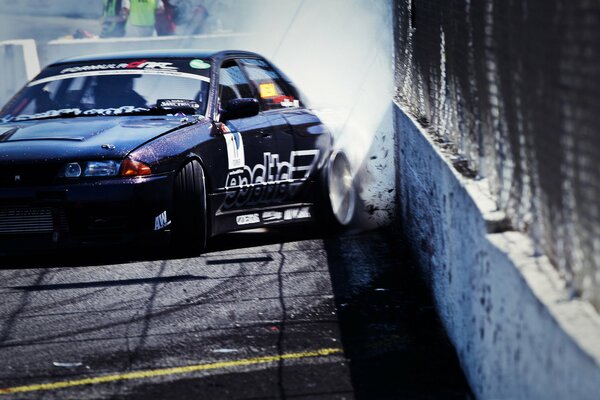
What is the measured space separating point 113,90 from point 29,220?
1.57m

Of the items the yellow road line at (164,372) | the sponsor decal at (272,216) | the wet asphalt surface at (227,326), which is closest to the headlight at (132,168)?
the wet asphalt surface at (227,326)

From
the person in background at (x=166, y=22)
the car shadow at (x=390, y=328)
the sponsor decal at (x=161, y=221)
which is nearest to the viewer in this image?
the car shadow at (x=390, y=328)

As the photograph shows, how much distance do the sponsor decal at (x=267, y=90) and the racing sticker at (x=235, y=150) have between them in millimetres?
968

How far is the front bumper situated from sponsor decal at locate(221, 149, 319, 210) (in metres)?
0.83

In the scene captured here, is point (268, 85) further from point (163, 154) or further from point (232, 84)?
point (163, 154)

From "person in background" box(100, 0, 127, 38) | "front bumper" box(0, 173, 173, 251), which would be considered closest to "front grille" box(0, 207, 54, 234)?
"front bumper" box(0, 173, 173, 251)

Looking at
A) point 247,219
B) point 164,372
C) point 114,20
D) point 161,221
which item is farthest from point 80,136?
point 114,20

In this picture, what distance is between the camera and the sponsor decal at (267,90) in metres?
9.40

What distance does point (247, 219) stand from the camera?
849cm

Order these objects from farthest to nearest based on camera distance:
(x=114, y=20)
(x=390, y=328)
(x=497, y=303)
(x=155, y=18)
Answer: (x=114, y=20) → (x=155, y=18) → (x=390, y=328) → (x=497, y=303)

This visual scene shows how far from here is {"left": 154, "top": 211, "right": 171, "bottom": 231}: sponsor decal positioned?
7.52m

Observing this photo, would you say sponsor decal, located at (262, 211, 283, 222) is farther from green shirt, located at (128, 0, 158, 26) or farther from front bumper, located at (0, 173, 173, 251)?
green shirt, located at (128, 0, 158, 26)

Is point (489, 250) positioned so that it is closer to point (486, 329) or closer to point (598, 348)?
point (486, 329)

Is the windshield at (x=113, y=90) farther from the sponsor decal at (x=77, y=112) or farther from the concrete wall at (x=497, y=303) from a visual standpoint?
the concrete wall at (x=497, y=303)
